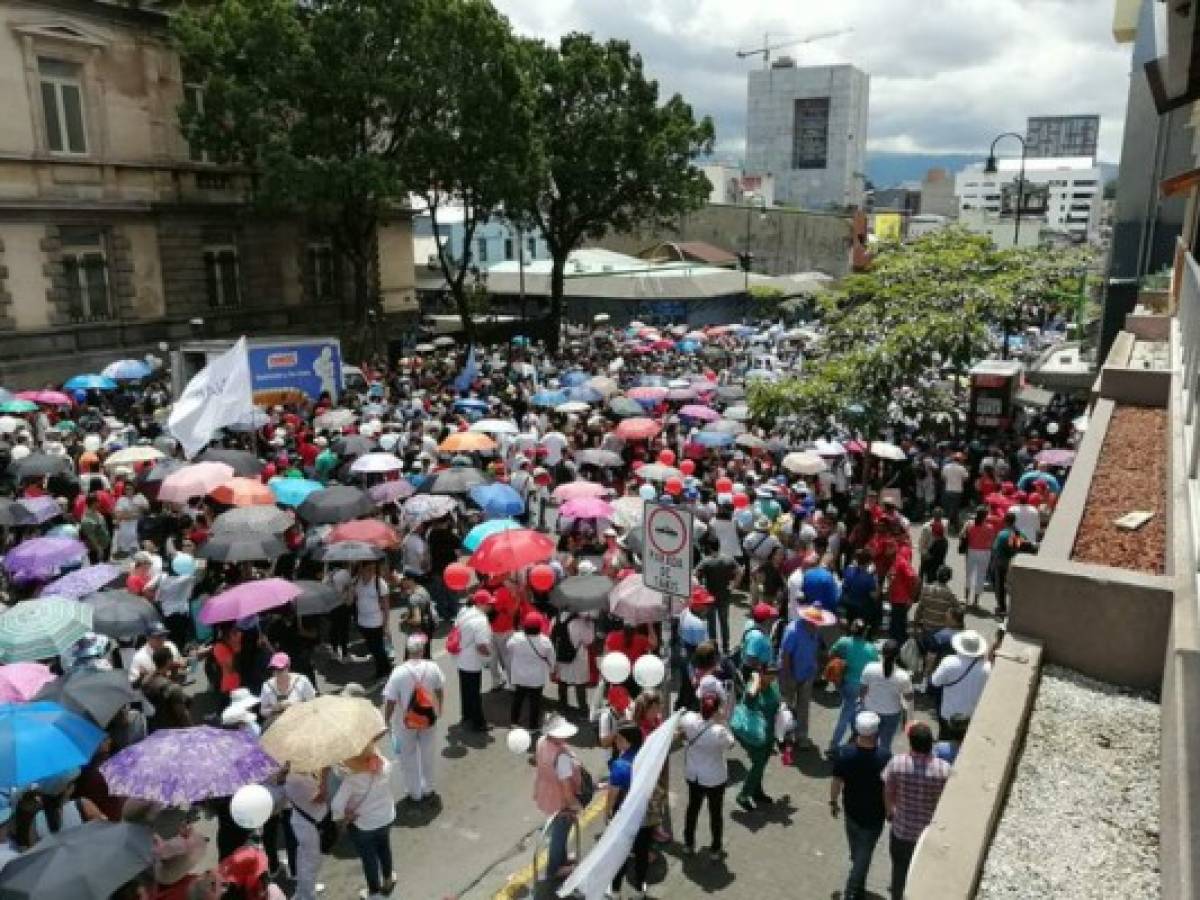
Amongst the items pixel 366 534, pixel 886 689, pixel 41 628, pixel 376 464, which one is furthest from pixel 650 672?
pixel 376 464

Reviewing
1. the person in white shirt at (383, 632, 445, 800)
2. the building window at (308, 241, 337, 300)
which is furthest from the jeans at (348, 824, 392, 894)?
the building window at (308, 241, 337, 300)

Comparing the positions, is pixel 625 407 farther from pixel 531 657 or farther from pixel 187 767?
pixel 187 767

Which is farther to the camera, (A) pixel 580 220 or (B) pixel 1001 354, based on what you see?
(A) pixel 580 220

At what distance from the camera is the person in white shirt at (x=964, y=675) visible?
8289 millimetres

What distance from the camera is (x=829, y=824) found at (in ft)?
26.8

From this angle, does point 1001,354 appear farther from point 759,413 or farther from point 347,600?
point 347,600

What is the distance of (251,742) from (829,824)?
4.82 m

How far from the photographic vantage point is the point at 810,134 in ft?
597

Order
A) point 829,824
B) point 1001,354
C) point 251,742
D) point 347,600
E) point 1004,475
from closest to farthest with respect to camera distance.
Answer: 1. point 251,742
2. point 829,824
3. point 347,600
4. point 1004,475
5. point 1001,354

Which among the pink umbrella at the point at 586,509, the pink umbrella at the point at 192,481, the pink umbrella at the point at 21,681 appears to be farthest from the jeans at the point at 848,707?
the pink umbrella at the point at 192,481

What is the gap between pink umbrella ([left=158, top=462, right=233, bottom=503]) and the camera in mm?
12445

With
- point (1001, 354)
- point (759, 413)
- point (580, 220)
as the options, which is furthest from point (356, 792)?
point (580, 220)

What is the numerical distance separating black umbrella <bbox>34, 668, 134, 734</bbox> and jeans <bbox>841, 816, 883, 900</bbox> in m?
5.43

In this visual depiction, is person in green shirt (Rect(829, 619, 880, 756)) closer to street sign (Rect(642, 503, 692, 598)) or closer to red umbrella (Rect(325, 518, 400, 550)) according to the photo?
street sign (Rect(642, 503, 692, 598))
